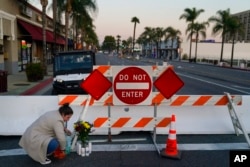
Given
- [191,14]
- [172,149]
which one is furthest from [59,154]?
[191,14]

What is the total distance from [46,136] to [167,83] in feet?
8.72

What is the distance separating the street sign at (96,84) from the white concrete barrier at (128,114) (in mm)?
852

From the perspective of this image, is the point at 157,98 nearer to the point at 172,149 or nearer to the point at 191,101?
the point at 191,101

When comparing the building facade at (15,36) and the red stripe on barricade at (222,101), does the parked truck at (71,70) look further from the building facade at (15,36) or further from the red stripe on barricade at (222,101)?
the building facade at (15,36)

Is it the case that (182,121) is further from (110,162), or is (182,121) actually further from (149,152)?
(110,162)

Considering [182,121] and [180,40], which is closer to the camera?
[182,121]

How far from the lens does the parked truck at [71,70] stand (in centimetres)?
1115

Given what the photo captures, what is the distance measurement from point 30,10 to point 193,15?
168 feet

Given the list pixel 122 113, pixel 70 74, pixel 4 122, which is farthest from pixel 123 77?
pixel 70 74

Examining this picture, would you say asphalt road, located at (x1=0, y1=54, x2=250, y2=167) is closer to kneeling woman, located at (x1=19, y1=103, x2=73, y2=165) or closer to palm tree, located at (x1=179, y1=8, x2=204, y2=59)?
kneeling woman, located at (x1=19, y1=103, x2=73, y2=165)

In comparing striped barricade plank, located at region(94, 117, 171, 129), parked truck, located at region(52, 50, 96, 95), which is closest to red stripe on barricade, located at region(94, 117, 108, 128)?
striped barricade plank, located at region(94, 117, 171, 129)

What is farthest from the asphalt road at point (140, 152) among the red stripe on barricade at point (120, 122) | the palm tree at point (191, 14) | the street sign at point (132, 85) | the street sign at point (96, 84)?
the palm tree at point (191, 14)

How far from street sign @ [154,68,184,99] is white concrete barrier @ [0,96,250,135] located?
882mm

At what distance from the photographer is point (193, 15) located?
6956 cm
